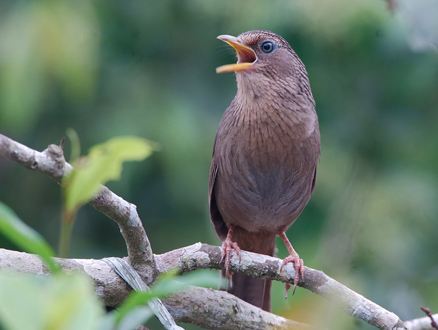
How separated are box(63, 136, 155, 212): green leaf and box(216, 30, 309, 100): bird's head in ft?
9.28

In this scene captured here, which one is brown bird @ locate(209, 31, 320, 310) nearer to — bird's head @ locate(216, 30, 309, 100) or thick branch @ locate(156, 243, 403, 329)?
bird's head @ locate(216, 30, 309, 100)

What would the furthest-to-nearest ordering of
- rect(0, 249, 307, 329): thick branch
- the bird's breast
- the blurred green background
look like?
the blurred green background < the bird's breast < rect(0, 249, 307, 329): thick branch

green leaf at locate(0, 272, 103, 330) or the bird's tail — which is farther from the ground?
the bird's tail

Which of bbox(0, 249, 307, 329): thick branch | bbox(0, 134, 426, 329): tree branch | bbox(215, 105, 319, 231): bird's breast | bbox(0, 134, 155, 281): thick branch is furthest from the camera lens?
bbox(215, 105, 319, 231): bird's breast

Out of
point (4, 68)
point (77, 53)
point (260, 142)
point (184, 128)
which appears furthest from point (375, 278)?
point (4, 68)

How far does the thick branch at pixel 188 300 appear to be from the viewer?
109 inches

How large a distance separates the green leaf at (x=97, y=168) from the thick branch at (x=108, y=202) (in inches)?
20.8

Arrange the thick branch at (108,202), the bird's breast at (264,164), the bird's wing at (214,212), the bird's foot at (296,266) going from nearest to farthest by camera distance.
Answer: the thick branch at (108,202) < the bird's foot at (296,266) < the bird's breast at (264,164) < the bird's wing at (214,212)

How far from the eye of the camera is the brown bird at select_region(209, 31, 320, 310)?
12.8ft

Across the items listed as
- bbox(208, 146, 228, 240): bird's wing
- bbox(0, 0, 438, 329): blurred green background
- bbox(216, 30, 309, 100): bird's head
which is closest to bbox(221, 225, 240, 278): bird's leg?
bbox(208, 146, 228, 240): bird's wing

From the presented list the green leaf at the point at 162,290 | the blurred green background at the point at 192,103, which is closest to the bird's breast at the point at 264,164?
the blurred green background at the point at 192,103

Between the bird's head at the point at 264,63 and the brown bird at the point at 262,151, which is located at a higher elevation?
the bird's head at the point at 264,63

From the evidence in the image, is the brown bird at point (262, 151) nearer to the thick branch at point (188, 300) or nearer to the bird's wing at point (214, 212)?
the bird's wing at point (214, 212)

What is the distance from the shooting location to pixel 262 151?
12.7ft
